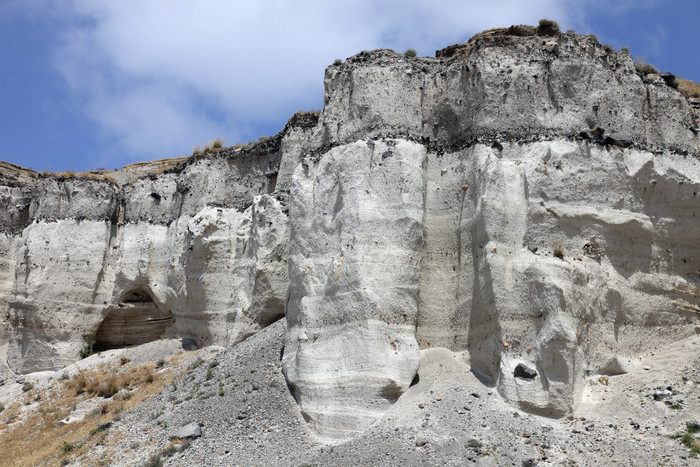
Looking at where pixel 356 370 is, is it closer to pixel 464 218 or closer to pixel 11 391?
pixel 464 218

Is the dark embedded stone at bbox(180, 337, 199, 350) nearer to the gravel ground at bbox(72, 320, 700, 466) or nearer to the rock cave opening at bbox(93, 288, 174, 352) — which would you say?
the rock cave opening at bbox(93, 288, 174, 352)

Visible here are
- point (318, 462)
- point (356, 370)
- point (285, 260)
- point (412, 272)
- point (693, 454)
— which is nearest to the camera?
point (693, 454)

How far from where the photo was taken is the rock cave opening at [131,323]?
2267 cm

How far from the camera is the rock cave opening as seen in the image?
893 inches

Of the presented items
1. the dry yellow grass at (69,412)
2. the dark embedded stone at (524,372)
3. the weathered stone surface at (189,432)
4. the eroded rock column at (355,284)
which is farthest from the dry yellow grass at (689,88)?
the dry yellow grass at (69,412)

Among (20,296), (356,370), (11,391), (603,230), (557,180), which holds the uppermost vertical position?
(557,180)

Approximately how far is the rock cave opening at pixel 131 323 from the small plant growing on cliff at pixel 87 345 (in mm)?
371

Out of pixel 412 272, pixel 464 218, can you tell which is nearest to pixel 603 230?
pixel 464 218

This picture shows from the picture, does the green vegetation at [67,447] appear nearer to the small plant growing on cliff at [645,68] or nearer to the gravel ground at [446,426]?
the gravel ground at [446,426]

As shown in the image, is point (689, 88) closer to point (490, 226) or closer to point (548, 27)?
point (548, 27)

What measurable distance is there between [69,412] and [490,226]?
11758 millimetres

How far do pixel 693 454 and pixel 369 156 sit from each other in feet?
26.2

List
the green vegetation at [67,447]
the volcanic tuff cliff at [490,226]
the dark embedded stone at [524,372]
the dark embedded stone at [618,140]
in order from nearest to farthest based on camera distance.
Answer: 1. the dark embedded stone at [524,372]
2. the volcanic tuff cliff at [490,226]
3. the dark embedded stone at [618,140]
4. the green vegetation at [67,447]

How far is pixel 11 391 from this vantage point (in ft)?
68.8
